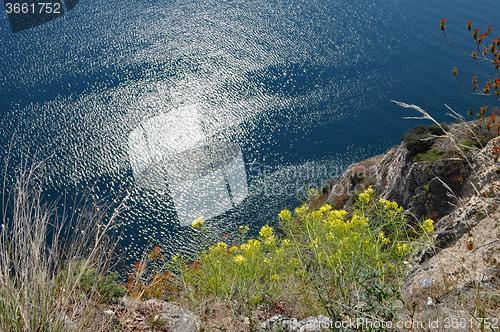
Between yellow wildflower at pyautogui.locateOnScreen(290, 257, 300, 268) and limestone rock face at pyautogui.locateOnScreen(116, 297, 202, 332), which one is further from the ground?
yellow wildflower at pyautogui.locateOnScreen(290, 257, 300, 268)

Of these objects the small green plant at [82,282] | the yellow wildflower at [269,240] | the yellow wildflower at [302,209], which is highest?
the yellow wildflower at [302,209]

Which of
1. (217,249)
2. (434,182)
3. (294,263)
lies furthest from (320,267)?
(434,182)

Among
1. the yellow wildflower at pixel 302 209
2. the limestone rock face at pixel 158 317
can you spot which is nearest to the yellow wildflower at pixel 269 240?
the yellow wildflower at pixel 302 209

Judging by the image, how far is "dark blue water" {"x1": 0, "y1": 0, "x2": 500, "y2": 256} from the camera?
1161 inches

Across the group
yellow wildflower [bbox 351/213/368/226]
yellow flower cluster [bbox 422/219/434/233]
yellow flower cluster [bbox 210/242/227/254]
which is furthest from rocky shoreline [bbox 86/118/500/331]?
yellow flower cluster [bbox 210/242/227/254]

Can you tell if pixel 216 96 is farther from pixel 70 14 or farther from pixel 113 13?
pixel 70 14

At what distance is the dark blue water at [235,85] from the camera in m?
29.5

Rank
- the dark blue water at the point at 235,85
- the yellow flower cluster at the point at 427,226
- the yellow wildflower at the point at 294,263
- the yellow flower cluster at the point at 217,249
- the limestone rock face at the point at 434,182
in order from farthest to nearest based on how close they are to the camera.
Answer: the dark blue water at the point at 235,85 → the limestone rock face at the point at 434,182 → the yellow flower cluster at the point at 217,249 → the yellow flower cluster at the point at 427,226 → the yellow wildflower at the point at 294,263

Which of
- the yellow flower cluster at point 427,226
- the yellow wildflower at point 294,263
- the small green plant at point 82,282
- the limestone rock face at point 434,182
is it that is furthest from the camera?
the limestone rock face at point 434,182

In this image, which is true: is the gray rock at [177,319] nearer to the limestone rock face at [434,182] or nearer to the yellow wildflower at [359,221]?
the yellow wildflower at [359,221]

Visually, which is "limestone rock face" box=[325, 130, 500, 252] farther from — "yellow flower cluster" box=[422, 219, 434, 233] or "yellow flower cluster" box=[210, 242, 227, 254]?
"yellow flower cluster" box=[210, 242, 227, 254]

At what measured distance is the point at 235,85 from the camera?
41.0m

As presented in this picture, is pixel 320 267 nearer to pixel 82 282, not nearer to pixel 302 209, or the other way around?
pixel 302 209

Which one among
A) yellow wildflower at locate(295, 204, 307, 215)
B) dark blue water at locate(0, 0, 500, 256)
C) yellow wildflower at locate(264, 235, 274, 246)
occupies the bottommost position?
dark blue water at locate(0, 0, 500, 256)
